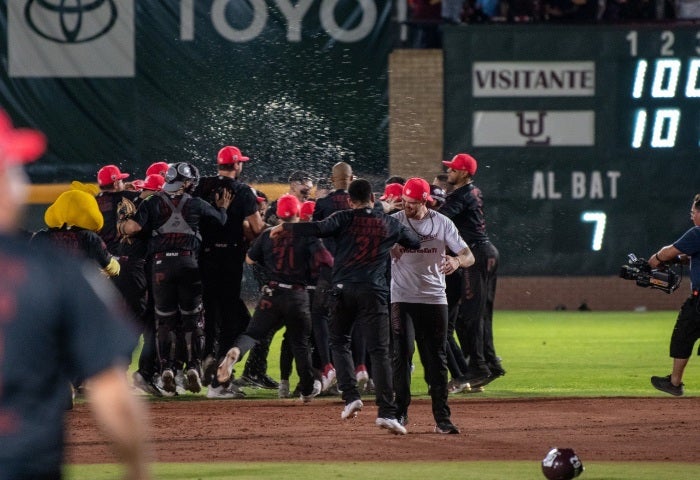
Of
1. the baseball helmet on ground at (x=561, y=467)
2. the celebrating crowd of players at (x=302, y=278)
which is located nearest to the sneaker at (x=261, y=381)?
the celebrating crowd of players at (x=302, y=278)

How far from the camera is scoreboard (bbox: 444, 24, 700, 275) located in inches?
900

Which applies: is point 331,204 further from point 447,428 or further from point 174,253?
point 447,428

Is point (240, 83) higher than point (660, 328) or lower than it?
higher

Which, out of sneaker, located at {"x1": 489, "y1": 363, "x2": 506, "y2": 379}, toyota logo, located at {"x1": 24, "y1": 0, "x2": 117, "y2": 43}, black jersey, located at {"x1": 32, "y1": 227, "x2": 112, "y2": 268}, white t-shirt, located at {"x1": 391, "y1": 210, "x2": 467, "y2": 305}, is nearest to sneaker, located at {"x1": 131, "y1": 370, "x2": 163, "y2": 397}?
black jersey, located at {"x1": 32, "y1": 227, "x2": 112, "y2": 268}

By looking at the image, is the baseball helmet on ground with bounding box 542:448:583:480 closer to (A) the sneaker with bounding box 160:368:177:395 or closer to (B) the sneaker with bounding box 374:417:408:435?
(B) the sneaker with bounding box 374:417:408:435

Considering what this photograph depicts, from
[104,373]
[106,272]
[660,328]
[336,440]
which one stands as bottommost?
[660,328]

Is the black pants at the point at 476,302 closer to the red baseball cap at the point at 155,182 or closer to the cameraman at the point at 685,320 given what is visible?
the cameraman at the point at 685,320

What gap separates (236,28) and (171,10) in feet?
4.30

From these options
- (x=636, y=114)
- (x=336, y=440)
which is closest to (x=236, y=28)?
(x=636, y=114)

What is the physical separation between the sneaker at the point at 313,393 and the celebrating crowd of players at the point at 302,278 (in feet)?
0.06

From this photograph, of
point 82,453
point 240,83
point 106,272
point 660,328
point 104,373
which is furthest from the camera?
→ point 240,83

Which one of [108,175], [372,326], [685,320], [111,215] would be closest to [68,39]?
[108,175]

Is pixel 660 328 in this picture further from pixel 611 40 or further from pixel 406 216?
pixel 406 216

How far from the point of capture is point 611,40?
75.3ft
